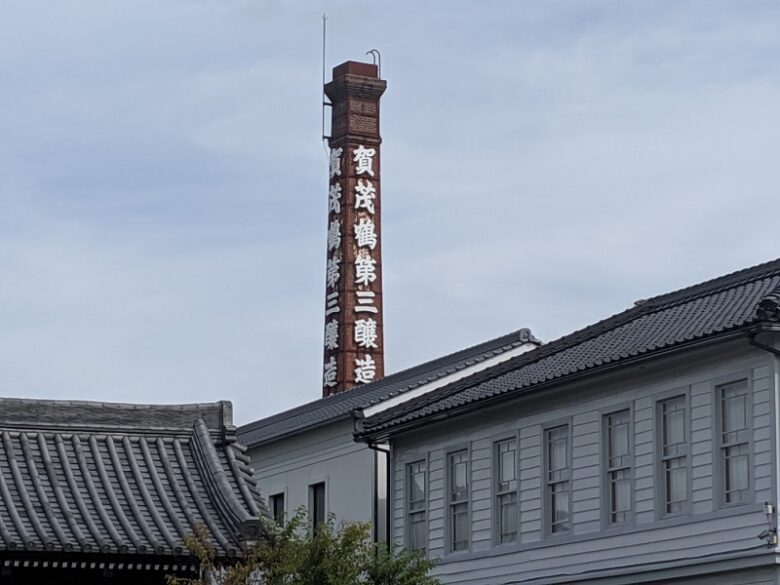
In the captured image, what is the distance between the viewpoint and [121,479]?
20.8 meters

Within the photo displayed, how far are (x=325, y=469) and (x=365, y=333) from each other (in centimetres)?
1164

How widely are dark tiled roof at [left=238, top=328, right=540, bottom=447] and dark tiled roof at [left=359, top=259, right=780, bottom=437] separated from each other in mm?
2896

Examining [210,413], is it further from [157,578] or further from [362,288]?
[362,288]

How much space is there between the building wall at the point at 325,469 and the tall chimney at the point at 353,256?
8.30 metres

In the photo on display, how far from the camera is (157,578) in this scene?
19719mm

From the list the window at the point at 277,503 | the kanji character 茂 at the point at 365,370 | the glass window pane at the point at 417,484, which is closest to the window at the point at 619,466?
the glass window pane at the point at 417,484

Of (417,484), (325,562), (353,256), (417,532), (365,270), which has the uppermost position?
(353,256)

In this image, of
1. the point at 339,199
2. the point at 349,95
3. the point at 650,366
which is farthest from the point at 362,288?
the point at 650,366

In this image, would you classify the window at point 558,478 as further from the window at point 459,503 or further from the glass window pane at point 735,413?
the glass window pane at point 735,413

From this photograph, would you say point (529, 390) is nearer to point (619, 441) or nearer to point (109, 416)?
point (619, 441)

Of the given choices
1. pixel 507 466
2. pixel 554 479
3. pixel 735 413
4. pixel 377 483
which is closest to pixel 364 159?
pixel 377 483

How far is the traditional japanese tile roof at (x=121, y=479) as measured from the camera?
Result: 1934cm

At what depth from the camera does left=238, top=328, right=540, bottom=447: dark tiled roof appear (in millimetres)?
38469

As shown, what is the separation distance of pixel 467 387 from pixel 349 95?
68.4 ft
